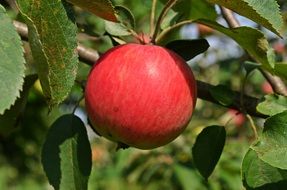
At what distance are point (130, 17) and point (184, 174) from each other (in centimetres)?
133

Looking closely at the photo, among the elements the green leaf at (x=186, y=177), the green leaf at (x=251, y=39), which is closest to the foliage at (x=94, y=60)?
the green leaf at (x=251, y=39)

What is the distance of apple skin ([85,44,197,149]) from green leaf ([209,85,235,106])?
183mm

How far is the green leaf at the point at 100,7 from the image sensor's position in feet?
2.99

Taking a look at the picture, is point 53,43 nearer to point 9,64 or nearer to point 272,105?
point 9,64

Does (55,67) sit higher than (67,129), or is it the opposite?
(55,67)

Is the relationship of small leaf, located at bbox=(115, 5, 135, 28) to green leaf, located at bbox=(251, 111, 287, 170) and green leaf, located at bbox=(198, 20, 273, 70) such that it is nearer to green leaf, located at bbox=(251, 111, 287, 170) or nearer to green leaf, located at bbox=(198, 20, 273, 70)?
green leaf, located at bbox=(198, 20, 273, 70)

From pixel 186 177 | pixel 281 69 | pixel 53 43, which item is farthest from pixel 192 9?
pixel 186 177

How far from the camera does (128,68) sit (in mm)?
983

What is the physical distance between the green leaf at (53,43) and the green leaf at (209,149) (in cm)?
39

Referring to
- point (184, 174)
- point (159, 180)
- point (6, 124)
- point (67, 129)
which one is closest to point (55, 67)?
point (67, 129)

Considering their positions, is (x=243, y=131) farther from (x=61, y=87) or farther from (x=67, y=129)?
(x=61, y=87)

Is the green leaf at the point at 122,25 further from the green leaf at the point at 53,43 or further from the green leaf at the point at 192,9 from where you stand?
the green leaf at the point at 53,43

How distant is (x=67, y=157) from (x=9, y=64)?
37cm

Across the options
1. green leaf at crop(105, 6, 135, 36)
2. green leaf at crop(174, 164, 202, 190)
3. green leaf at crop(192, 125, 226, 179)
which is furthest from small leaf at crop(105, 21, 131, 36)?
green leaf at crop(174, 164, 202, 190)
